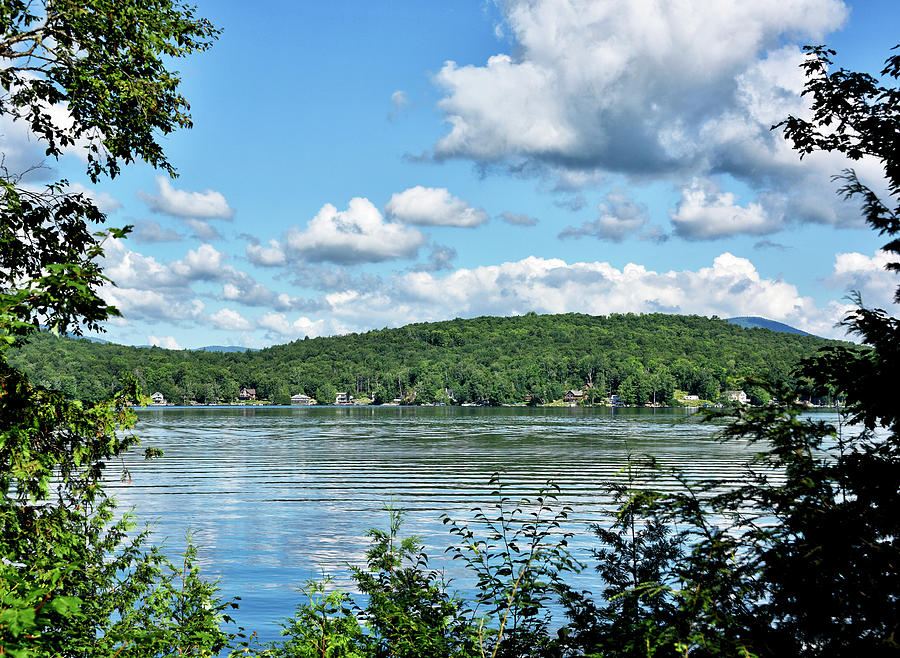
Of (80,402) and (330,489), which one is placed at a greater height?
(80,402)

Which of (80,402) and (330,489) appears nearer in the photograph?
(80,402)

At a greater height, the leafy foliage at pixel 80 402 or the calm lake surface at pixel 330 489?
the leafy foliage at pixel 80 402

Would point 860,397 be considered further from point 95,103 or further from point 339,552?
point 339,552

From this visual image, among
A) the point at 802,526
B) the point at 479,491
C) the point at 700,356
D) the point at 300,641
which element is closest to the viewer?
the point at 802,526

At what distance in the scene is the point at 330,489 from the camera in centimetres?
2978

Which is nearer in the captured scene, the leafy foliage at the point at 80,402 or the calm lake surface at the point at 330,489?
the leafy foliage at the point at 80,402

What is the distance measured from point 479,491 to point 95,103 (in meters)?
23.3

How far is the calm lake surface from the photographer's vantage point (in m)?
16.3

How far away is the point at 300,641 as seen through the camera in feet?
17.9

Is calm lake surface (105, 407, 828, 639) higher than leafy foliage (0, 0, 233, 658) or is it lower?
lower

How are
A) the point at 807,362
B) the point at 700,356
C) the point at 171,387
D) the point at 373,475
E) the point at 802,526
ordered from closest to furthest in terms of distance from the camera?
1. the point at 802,526
2. the point at 807,362
3. the point at 373,475
4. the point at 700,356
5. the point at 171,387

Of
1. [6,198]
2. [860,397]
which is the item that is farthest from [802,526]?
[6,198]

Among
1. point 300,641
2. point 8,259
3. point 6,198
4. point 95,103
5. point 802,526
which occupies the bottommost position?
point 300,641

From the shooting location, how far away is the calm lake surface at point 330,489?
640 inches
